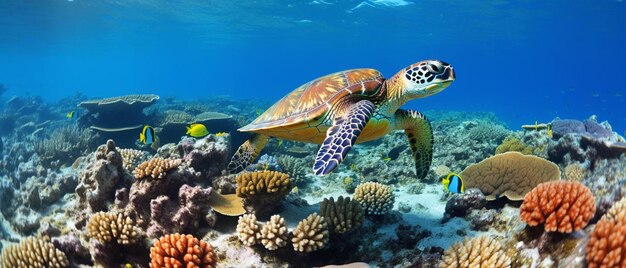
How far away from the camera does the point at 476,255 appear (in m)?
3.57

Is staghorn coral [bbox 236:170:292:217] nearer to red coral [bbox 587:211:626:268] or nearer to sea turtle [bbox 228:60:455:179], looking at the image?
sea turtle [bbox 228:60:455:179]

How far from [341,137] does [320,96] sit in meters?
1.48

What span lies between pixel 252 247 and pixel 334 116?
231 cm

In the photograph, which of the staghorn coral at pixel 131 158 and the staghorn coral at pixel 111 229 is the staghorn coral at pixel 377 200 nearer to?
the staghorn coral at pixel 111 229

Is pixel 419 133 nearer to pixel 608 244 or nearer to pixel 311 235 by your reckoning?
pixel 311 235

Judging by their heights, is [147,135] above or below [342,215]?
below

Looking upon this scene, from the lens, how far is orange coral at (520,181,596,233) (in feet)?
10.5

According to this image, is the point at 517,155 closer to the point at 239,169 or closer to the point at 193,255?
the point at 239,169

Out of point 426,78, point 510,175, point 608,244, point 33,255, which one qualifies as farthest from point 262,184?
point 510,175

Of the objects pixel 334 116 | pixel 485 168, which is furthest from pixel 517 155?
pixel 334 116

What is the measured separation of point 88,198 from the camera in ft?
16.0

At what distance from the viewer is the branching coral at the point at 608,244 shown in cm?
250

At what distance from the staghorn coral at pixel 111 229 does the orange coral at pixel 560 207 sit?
4.71m

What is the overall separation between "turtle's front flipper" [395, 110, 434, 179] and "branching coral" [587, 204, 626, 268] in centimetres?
301
